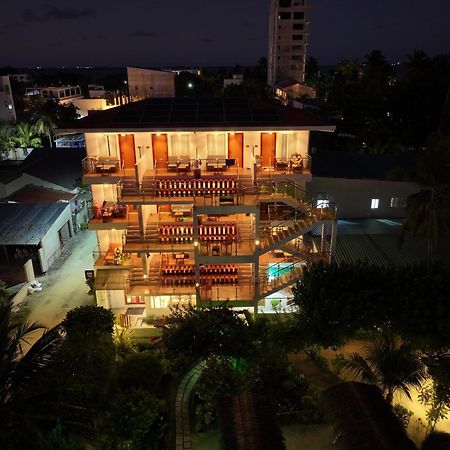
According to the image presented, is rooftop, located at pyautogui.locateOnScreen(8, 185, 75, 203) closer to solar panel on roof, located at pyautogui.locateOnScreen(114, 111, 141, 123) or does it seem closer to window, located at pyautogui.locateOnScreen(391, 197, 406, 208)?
solar panel on roof, located at pyautogui.locateOnScreen(114, 111, 141, 123)

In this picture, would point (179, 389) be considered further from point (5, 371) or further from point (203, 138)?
point (203, 138)

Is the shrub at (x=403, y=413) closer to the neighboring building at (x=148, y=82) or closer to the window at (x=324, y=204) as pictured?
the window at (x=324, y=204)

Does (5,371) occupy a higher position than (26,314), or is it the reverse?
(5,371)

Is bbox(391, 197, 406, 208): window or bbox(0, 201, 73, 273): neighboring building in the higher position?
bbox(391, 197, 406, 208): window

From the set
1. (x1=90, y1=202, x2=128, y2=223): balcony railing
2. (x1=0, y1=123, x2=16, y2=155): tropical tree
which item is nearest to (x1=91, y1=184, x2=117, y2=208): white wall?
(x1=90, y1=202, x2=128, y2=223): balcony railing

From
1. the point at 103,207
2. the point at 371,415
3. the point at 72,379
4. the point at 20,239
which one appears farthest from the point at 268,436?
the point at 20,239

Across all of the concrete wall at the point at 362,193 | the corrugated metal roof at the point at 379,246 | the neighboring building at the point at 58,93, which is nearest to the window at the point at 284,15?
the neighboring building at the point at 58,93
